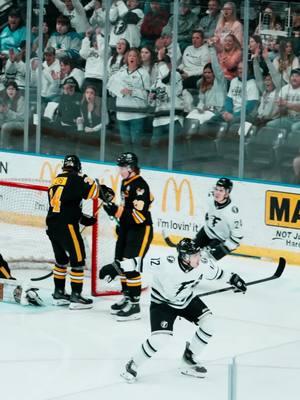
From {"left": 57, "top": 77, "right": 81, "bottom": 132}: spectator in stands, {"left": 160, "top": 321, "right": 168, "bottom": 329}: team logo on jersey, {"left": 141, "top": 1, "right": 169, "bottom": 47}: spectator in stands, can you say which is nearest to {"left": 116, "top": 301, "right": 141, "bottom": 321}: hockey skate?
{"left": 160, "top": 321, "right": 168, "bottom": 329}: team logo on jersey

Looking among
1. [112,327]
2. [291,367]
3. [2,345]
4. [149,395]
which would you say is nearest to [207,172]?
[112,327]

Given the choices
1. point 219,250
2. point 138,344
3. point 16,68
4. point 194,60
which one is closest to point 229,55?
point 194,60

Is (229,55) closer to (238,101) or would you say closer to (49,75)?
(238,101)

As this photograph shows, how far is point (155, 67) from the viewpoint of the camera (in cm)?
1344

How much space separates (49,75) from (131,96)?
3.96ft

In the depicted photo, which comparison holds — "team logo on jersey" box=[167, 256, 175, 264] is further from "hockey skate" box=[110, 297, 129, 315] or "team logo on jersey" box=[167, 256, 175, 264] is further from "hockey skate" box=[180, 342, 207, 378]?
"hockey skate" box=[110, 297, 129, 315]

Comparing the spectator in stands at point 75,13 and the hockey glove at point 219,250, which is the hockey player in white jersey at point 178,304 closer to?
the hockey glove at point 219,250

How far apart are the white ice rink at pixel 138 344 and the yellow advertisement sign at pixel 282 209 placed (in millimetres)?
604

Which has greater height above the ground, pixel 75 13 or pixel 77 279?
pixel 75 13

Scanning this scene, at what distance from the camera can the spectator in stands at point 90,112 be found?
14.0 meters

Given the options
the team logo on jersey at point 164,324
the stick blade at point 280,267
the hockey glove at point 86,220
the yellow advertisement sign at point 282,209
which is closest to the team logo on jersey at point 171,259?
the team logo on jersey at point 164,324

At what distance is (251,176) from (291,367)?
234 inches

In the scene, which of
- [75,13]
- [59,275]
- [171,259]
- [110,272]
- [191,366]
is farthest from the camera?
[75,13]

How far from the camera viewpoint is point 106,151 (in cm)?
1391
